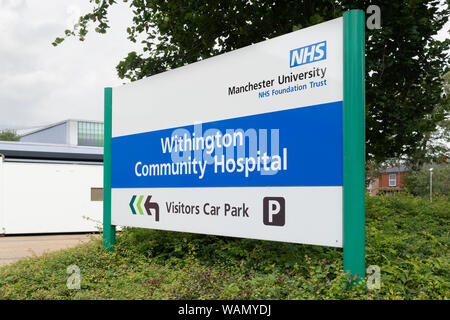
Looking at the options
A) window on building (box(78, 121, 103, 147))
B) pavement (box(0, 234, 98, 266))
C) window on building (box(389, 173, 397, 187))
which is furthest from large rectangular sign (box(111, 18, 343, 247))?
window on building (box(389, 173, 397, 187))

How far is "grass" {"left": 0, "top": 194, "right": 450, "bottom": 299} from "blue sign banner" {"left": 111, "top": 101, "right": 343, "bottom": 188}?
92 centimetres

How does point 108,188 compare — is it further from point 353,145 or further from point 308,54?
point 353,145

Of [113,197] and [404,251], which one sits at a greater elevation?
[113,197]

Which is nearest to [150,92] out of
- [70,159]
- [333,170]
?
[333,170]

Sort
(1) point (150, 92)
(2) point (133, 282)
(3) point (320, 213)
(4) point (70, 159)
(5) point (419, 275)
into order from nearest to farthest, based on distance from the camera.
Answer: (5) point (419, 275), (3) point (320, 213), (2) point (133, 282), (1) point (150, 92), (4) point (70, 159)

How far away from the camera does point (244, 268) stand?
16.6ft

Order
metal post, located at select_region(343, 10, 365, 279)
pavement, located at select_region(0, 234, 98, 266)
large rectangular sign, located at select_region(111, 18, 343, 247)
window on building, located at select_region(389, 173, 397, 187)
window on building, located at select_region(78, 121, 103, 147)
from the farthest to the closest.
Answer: window on building, located at select_region(78, 121, 103, 147), window on building, located at select_region(389, 173, 397, 187), pavement, located at select_region(0, 234, 98, 266), large rectangular sign, located at select_region(111, 18, 343, 247), metal post, located at select_region(343, 10, 365, 279)

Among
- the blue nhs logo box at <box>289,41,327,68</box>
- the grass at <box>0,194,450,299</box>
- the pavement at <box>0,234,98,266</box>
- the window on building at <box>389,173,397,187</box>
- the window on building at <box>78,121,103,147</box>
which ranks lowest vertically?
the pavement at <box>0,234,98,266</box>

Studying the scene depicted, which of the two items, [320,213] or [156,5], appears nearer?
[320,213]

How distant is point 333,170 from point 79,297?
309 centimetres

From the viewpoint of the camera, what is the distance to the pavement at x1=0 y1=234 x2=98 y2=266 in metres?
11.5

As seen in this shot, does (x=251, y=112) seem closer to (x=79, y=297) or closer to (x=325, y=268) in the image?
(x=325, y=268)

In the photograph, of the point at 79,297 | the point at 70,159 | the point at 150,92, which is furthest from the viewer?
the point at 70,159

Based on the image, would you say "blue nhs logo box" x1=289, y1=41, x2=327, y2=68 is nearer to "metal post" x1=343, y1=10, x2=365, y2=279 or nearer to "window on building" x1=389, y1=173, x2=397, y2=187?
"metal post" x1=343, y1=10, x2=365, y2=279
